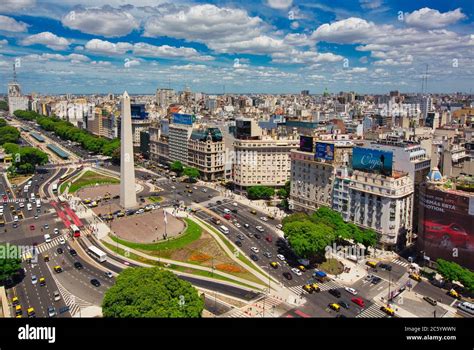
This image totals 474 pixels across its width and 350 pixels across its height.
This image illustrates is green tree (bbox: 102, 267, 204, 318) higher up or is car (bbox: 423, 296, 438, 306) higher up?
green tree (bbox: 102, 267, 204, 318)

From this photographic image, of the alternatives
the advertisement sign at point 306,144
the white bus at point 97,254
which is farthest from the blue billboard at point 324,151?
the white bus at point 97,254

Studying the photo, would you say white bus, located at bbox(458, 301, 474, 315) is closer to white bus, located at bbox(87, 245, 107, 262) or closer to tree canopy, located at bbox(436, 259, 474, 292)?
tree canopy, located at bbox(436, 259, 474, 292)

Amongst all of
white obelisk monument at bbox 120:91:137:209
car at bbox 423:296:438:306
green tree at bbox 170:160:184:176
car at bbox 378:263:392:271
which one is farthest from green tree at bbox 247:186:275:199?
car at bbox 423:296:438:306

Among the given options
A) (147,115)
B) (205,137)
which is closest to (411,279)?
(205,137)

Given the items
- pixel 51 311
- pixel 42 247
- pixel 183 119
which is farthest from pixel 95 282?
pixel 183 119
